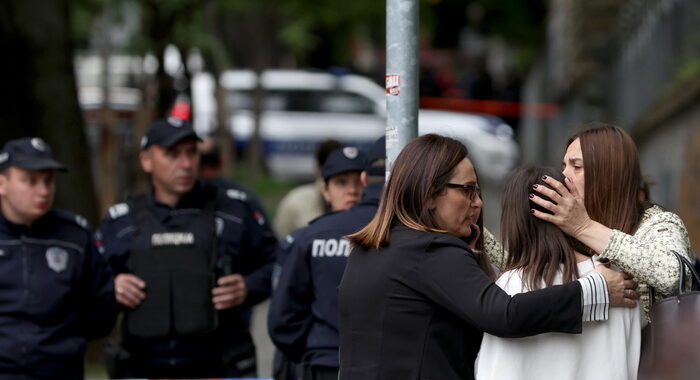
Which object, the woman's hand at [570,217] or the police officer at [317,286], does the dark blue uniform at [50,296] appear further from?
the woman's hand at [570,217]

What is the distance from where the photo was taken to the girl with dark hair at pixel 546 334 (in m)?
3.97

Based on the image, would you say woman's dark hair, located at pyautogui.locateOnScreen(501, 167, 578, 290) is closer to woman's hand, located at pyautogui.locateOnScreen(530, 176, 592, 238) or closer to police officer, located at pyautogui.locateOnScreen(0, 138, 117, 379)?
woman's hand, located at pyautogui.locateOnScreen(530, 176, 592, 238)

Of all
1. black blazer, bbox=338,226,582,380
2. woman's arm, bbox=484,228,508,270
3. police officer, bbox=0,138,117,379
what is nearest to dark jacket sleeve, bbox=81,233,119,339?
police officer, bbox=0,138,117,379

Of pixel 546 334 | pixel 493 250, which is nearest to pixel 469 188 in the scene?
pixel 546 334

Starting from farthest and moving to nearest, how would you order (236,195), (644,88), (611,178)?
(644,88), (236,195), (611,178)

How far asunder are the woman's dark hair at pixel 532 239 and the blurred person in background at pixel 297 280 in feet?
5.34

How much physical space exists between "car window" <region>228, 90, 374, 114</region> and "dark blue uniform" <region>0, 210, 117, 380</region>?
19.1 metres

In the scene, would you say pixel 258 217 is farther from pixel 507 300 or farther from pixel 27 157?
pixel 507 300

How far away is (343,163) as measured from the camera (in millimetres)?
6391

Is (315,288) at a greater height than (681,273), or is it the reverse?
(681,273)

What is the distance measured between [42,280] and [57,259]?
0.14m

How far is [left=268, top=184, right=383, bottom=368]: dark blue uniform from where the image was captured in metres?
5.63

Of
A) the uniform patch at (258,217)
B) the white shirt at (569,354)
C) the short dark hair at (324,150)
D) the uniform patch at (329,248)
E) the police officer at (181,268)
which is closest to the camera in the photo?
the white shirt at (569,354)

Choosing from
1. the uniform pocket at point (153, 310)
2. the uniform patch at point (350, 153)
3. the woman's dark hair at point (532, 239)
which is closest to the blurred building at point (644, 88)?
the uniform patch at point (350, 153)
